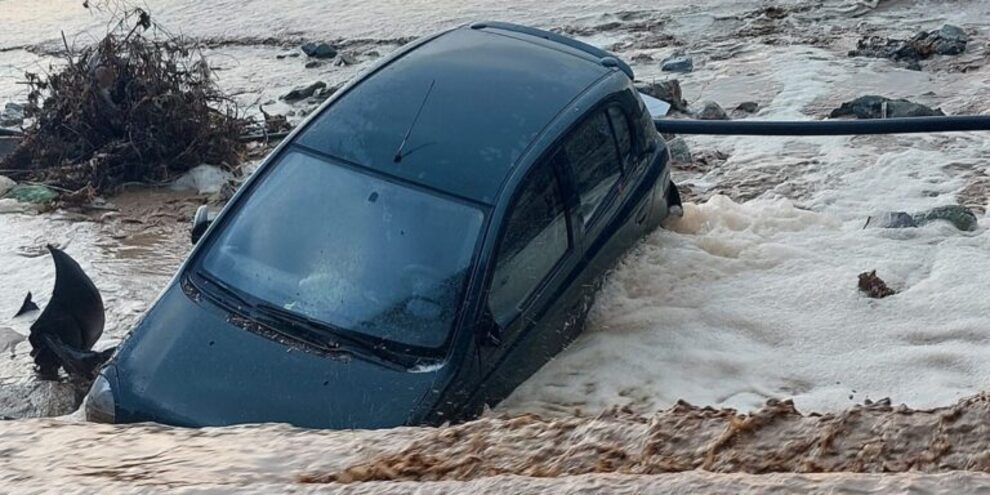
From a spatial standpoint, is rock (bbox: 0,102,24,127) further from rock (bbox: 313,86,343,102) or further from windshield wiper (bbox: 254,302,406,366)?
windshield wiper (bbox: 254,302,406,366)

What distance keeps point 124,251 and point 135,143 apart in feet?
5.14

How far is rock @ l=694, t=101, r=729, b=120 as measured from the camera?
1040 centimetres

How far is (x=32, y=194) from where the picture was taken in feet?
32.2

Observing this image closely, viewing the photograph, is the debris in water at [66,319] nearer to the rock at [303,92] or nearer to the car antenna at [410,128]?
the car antenna at [410,128]

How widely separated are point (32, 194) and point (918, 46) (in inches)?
342

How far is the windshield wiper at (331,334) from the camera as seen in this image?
498cm

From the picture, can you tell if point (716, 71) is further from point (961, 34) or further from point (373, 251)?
point (373, 251)

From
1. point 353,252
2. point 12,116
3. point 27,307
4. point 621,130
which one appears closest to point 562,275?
point 353,252

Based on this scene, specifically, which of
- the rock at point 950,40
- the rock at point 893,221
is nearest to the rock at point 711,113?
the rock at point 893,221

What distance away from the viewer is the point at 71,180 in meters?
10.0

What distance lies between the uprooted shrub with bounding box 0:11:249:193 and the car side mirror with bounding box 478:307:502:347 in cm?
559

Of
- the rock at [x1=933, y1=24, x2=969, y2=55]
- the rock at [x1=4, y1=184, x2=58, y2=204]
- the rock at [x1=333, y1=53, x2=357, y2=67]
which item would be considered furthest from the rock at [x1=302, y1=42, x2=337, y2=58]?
the rock at [x1=933, y1=24, x2=969, y2=55]

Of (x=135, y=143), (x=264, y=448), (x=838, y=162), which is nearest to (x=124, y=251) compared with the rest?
(x=135, y=143)

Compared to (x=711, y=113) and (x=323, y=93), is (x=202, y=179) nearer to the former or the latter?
(x=323, y=93)
